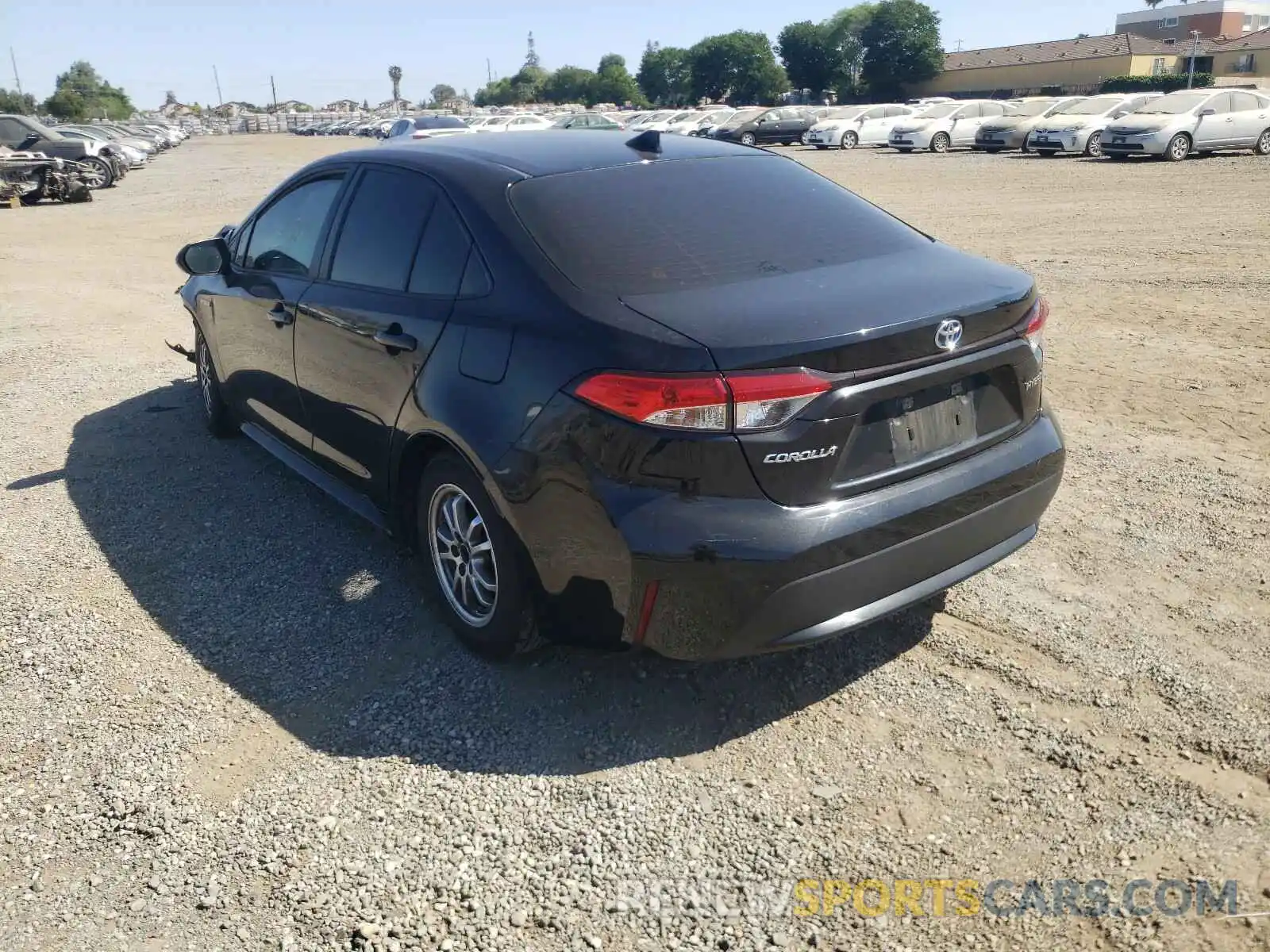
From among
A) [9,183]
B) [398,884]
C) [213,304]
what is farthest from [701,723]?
[9,183]

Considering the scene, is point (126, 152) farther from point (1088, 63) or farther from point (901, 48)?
point (901, 48)

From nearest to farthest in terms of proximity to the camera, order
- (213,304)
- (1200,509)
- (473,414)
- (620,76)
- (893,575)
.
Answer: (893,575) < (473,414) < (1200,509) < (213,304) < (620,76)

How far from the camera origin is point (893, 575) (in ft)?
10.1

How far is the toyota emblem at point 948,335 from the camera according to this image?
3059 millimetres

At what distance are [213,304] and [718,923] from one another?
458 cm

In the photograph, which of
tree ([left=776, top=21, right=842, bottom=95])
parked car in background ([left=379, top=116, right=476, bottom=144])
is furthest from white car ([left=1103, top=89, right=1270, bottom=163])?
tree ([left=776, top=21, right=842, bottom=95])

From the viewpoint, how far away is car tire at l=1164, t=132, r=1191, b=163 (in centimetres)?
2294

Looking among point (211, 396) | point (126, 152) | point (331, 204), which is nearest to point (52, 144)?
point (126, 152)

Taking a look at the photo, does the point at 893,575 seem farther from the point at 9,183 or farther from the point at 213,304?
the point at 9,183

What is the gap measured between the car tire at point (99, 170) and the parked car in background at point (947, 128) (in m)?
24.0

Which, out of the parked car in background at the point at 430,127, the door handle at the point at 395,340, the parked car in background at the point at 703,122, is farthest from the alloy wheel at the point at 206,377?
the parked car in background at the point at 703,122

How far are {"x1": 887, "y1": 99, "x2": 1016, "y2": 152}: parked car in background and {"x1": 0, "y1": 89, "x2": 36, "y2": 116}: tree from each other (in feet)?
288

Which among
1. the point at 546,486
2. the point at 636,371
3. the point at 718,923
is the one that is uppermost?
the point at 636,371

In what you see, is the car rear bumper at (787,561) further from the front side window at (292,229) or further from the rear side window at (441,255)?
the front side window at (292,229)
